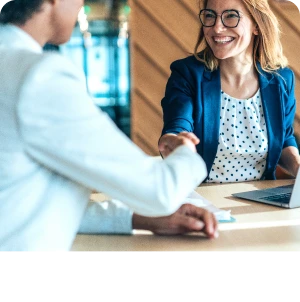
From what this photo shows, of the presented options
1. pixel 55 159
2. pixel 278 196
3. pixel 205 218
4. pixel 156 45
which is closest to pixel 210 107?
pixel 278 196

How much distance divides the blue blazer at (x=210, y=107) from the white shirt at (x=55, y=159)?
1189 millimetres

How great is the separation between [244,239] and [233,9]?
129 centimetres

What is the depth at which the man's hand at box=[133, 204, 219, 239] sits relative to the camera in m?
1.32

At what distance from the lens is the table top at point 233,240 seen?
124 cm

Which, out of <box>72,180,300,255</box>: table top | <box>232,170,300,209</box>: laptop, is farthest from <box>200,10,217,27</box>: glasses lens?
<box>72,180,300,255</box>: table top

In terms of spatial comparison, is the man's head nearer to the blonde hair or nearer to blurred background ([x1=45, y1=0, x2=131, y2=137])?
the blonde hair

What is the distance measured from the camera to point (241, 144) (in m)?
2.31

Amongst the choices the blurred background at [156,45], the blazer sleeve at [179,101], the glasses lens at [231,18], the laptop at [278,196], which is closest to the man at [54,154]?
the laptop at [278,196]

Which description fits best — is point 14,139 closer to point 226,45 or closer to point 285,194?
point 285,194

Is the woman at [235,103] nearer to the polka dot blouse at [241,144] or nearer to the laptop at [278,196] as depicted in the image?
the polka dot blouse at [241,144]

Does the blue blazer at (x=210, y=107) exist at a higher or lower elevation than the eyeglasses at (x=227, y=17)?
lower

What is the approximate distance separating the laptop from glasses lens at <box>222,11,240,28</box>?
0.79 meters

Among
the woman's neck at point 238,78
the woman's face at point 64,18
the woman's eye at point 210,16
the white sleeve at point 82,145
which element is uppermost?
the woman's face at point 64,18
